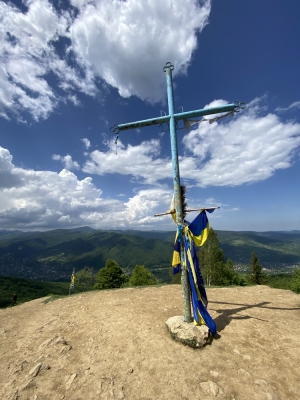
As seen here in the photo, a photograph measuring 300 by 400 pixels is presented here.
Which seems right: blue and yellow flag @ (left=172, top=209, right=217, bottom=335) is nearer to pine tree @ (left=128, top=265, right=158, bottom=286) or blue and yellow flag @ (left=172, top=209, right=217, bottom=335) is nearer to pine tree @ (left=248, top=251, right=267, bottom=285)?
pine tree @ (left=128, top=265, right=158, bottom=286)

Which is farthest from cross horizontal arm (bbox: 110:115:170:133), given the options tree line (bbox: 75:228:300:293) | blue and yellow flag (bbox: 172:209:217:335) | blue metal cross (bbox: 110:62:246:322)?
tree line (bbox: 75:228:300:293)

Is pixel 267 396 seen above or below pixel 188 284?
below

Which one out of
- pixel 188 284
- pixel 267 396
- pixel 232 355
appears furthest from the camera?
pixel 188 284

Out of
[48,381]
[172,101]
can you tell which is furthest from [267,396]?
[172,101]

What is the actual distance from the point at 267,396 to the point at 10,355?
7794 millimetres

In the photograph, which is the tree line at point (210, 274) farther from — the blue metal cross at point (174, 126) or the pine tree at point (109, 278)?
the blue metal cross at point (174, 126)

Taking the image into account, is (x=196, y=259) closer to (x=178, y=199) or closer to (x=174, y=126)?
(x=178, y=199)

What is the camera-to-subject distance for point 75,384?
502 centimetres

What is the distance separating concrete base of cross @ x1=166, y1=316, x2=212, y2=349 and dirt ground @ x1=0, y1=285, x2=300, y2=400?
0.61ft

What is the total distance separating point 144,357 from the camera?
5.97 m

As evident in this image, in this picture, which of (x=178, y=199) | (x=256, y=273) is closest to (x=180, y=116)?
(x=178, y=199)

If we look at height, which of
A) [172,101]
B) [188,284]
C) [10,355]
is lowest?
[10,355]

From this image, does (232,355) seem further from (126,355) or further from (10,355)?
(10,355)

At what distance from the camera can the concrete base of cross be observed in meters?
6.39
